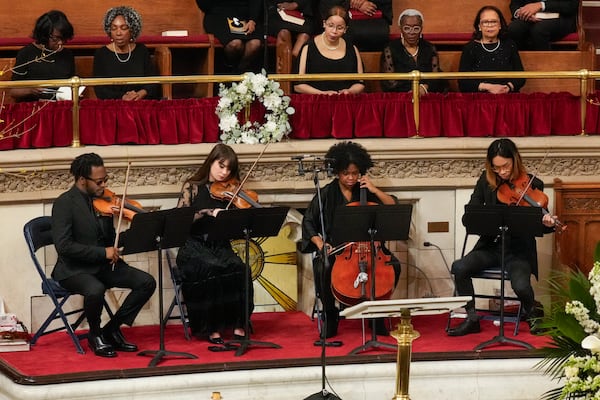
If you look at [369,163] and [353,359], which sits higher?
[369,163]

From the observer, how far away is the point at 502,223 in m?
10.2

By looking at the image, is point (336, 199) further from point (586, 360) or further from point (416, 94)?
point (586, 360)

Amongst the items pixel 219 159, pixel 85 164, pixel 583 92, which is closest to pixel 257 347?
pixel 219 159

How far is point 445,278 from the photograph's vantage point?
11.6 m

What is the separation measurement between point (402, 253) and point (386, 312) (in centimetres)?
360

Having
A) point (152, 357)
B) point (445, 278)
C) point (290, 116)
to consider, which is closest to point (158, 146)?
point (290, 116)

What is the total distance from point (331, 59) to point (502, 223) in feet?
7.27

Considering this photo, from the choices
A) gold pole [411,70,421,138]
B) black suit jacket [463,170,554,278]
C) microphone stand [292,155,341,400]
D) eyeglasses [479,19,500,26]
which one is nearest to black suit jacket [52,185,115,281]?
microphone stand [292,155,341,400]

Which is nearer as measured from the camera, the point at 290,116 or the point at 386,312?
the point at 386,312

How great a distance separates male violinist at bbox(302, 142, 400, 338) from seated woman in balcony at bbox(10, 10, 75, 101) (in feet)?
7.26

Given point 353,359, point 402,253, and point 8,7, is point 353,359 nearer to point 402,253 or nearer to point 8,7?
point 402,253

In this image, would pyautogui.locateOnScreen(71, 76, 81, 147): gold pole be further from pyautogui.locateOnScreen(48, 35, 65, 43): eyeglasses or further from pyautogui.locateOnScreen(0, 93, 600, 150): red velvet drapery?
pyautogui.locateOnScreen(48, 35, 65, 43): eyeglasses

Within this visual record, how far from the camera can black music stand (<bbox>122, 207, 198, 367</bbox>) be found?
9633 millimetres

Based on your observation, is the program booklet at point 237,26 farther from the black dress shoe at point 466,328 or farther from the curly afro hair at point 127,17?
the black dress shoe at point 466,328
